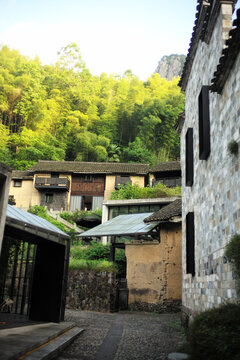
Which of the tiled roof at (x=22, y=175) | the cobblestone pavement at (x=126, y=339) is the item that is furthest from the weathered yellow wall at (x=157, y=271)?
the tiled roof at (x=22, y=175)

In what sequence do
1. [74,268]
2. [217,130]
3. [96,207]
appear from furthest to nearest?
[96,207], [74,268], [217,130]

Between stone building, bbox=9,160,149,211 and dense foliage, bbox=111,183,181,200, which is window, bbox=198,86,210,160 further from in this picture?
stone building, bbox=9,160,149,211

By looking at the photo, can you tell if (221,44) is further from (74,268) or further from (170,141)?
(170,141)

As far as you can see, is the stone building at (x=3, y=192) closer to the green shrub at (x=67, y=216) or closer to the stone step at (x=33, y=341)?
the stone step at (x=33, y=341)

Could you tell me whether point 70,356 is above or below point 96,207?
below

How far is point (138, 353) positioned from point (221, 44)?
5849 mm

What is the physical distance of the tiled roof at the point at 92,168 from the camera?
3234 centimetres

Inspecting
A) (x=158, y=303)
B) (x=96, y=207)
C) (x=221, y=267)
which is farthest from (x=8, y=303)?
(x=96, y=207)

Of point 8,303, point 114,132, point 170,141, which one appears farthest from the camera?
point 114,132

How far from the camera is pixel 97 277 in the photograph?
1374 cm

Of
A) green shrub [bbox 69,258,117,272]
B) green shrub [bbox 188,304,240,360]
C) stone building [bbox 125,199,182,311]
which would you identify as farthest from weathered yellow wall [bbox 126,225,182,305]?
green shrub [bbox 188,304,240,360]

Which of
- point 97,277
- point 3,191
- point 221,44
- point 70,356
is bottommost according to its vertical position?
point 70,356

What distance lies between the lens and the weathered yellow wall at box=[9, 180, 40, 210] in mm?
33625

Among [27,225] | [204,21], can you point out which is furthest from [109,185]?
[204,21]
